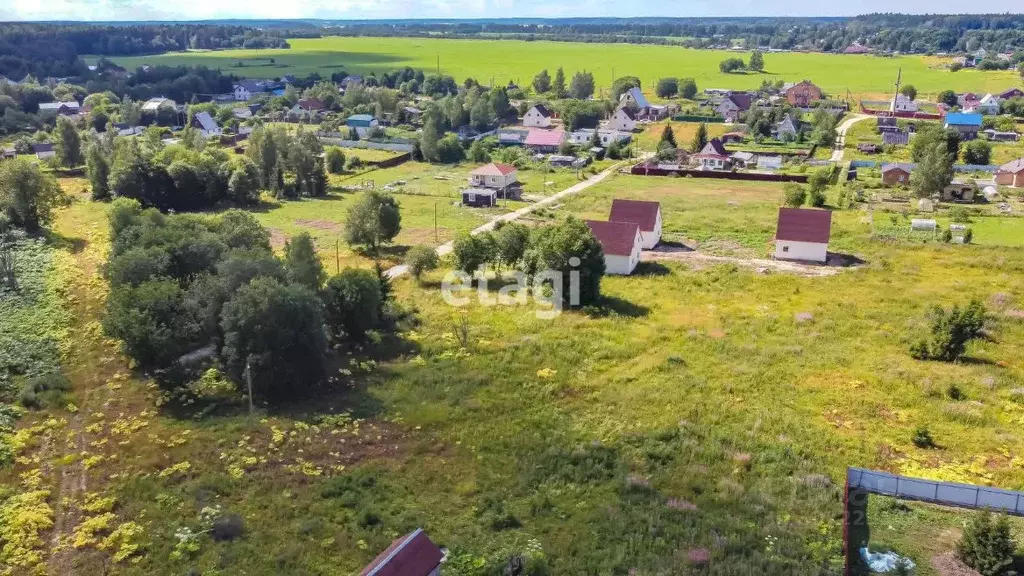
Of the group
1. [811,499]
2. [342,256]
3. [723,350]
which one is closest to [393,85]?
[342,256]

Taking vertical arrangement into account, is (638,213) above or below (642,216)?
above

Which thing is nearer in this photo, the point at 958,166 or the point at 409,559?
the point at 409,559

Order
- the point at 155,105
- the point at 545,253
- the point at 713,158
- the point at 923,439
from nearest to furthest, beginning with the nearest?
1. the point at 923,439
2. the point at 545,253
3. the point at 713,158
4. the point at 155,105

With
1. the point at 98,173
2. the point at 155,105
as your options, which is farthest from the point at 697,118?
the point at 98,173

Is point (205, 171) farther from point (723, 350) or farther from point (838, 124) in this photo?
point (838, 124)

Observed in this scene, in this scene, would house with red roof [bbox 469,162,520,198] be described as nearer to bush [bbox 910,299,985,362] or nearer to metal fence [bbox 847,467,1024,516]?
bush [bbox 910,299,985,362]

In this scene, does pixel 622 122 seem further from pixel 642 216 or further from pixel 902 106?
pixel 642 216

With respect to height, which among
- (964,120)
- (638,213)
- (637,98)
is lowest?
(638,213)
